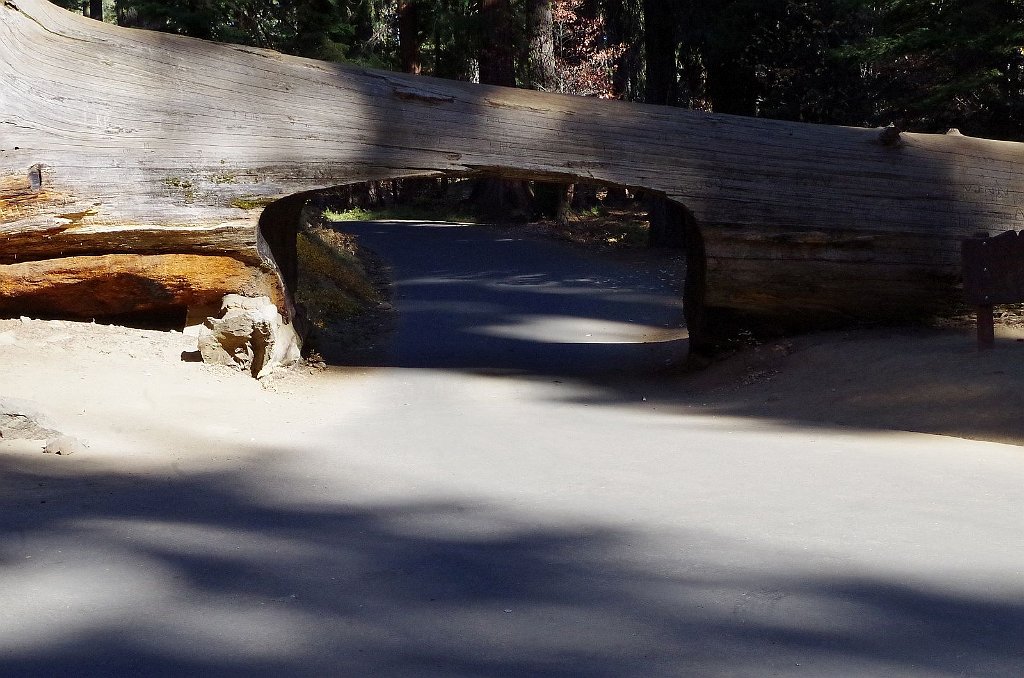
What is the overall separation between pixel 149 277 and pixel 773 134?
256 inches

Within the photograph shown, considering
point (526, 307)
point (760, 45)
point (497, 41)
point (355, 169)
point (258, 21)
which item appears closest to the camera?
point (355, 169)

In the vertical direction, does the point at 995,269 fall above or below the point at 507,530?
above

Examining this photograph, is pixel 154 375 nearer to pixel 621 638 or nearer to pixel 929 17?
pixel 621 638

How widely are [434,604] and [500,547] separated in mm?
853

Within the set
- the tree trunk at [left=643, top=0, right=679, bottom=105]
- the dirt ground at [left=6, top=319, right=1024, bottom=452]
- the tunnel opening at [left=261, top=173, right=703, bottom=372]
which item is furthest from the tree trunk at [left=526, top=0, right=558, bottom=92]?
the dirt ground at [left=6, top=319, right=1024, bottom=452]

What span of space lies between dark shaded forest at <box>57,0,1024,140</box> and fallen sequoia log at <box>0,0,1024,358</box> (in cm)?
333

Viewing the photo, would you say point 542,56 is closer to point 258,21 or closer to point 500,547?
point 258,21

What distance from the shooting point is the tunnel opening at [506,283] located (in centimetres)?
1217

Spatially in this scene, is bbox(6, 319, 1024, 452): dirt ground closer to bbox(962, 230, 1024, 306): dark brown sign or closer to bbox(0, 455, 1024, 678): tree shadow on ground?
bbox(962, 230, 1024, 306): dark brown sign

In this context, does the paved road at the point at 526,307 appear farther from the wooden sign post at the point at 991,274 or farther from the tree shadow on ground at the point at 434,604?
the tree shadow on ground at the point at 434,604

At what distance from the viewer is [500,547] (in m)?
4.50

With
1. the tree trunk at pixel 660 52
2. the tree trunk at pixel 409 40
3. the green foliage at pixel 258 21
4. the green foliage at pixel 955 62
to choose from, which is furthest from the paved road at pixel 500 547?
the tree trunk at pixel 409 40

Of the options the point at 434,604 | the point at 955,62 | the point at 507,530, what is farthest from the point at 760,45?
the point at 434,604

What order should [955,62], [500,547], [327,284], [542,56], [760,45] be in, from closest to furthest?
1. [500,547]
2. [955,62]
3. [327,284]
4. [760,45]
5. [542,56]
